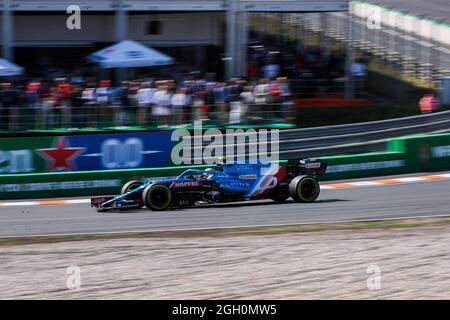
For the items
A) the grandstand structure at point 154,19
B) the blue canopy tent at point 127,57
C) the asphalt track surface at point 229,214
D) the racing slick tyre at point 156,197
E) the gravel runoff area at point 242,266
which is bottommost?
the asphalt track surface at point 229,214

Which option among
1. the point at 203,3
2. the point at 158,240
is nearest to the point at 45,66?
the point at 203,3

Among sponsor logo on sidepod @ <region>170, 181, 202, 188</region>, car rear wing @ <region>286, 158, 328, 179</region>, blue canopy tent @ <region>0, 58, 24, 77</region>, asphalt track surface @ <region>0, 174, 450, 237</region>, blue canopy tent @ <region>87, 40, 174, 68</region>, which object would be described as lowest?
asphalt track surface @ <region>0, 174, 450, 237</region>

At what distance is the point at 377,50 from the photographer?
2956 centimetres

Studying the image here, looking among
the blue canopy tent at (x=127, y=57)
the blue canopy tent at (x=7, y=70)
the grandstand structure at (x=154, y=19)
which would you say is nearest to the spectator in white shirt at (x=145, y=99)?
the blue canopy tent at (x=127, y=57)

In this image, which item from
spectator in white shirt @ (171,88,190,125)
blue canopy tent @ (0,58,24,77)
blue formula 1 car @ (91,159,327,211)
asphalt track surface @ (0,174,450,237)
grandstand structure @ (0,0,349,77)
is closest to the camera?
asphalt track surface @ (0,174,450,237)

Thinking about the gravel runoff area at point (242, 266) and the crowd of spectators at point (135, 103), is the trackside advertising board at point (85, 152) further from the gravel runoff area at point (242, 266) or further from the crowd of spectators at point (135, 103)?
the gravel runoff area at point (242, 266)

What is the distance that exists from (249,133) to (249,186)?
155 inches

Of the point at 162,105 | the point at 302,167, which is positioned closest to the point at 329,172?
the point at 302,167

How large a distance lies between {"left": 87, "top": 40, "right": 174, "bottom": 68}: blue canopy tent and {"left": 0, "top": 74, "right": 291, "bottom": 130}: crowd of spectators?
0.93 metres

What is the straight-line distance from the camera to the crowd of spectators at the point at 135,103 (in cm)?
1914

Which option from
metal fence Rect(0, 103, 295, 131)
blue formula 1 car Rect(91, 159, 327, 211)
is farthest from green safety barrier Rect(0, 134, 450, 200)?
blue formula 1 car Rect(91, 159, 327, 211)

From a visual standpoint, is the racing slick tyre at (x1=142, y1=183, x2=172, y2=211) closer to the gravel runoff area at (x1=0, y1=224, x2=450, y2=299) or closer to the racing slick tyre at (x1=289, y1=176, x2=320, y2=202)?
the racing slick tyre at (x1=289, y1=176, x2=320, y2=202)

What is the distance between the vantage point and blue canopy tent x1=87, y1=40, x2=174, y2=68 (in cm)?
2107

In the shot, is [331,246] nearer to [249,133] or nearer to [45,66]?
[249,133]
